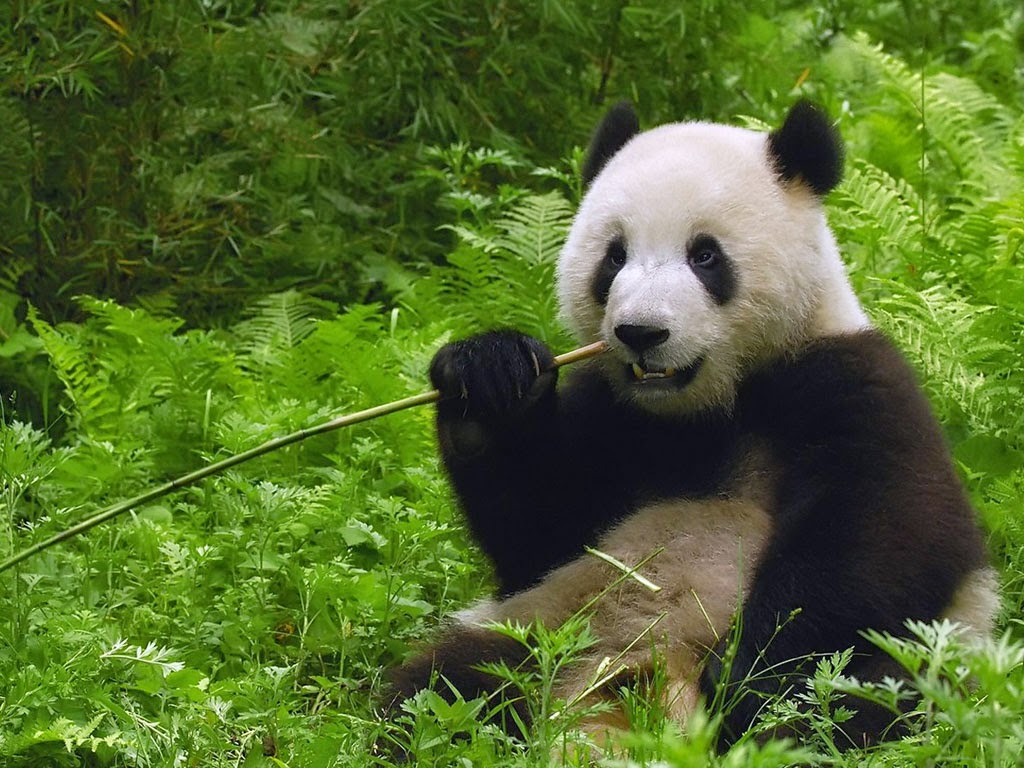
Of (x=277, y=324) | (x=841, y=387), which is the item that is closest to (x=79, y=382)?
(x=277, y=324)

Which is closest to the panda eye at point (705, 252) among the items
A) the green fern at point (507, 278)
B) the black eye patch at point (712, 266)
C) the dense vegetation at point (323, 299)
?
the black eye patch at point (712, 266)

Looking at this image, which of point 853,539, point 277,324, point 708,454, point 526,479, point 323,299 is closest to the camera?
point 853,539

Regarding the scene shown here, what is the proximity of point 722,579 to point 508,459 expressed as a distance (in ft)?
2.86

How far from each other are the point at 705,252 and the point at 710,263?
37 mm

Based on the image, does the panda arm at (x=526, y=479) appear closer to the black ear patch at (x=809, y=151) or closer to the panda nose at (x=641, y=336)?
the panda nose at (x=641, y=336)

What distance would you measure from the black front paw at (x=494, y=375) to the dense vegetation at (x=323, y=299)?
57 centimetres

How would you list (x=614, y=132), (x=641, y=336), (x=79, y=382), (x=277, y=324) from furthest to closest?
(x=277, y=324) < (x=79, y=382) < (x=614, y=132) < (x=641, y=336)

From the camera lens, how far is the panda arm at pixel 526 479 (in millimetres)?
4801

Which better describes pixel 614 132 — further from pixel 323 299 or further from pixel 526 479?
pixel 323 299

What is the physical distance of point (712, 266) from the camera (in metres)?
4.57

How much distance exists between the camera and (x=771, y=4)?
8.77m

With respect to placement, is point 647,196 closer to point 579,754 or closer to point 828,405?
point 828,405

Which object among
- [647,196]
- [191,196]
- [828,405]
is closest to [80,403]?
[191,196]

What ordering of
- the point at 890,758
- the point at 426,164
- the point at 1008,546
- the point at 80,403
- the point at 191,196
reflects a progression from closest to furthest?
the point at 890,758 < the point at 1008,546 < the point at 80,403 < the point at 191,196 < the point at 426,164
